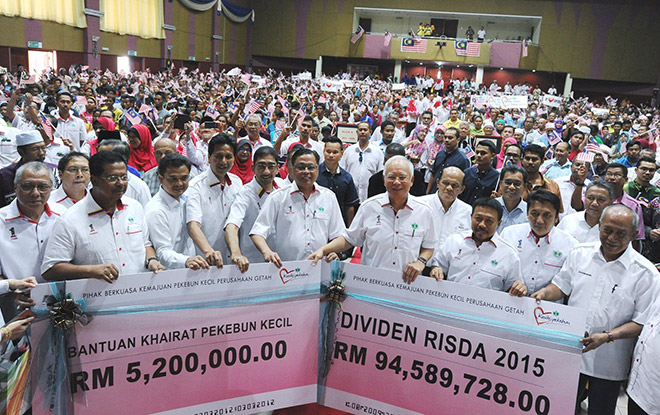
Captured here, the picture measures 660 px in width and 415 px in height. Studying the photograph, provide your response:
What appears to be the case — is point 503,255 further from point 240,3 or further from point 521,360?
point 240,3

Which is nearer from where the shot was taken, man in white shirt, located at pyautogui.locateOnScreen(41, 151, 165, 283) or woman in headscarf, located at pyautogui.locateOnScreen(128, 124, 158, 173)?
man in white shirt, located at pyautogui.locateOnScreen(41, 151, 165, 283)

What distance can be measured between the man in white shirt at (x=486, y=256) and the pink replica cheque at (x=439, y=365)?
1.43 ft

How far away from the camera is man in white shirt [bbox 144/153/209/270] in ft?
10.2

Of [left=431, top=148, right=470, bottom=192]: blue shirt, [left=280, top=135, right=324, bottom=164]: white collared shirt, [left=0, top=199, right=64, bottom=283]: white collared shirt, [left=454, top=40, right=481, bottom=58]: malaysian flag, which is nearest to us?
[left=0, top=199, right=64, bottom=283]: white collared shirt

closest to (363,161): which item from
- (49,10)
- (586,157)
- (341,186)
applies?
(341,186)

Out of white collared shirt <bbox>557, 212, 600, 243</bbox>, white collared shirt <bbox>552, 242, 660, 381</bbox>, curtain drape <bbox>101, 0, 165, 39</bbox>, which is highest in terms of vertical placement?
curtain drape <bbox>101, 0, 165, 39</bbox>

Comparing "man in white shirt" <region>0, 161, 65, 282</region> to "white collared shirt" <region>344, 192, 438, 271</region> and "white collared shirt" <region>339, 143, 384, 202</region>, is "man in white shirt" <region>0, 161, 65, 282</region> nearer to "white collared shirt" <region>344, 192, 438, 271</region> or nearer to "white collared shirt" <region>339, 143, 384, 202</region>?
"white collared shirt" <region>344, 192, 438, 271</region>

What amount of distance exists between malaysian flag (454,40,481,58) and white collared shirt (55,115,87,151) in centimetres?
2890

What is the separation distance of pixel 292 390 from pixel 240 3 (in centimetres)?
3517

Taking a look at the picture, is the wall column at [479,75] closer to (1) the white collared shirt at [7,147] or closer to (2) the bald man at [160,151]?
(1) the white collared shirt at [7,147]

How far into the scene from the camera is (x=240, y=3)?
33750 millimetres

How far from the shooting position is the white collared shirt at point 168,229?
302 centimetres

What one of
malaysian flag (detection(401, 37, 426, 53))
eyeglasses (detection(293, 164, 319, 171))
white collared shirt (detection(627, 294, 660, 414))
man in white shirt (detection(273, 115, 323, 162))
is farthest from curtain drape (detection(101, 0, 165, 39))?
white collared shirt (detection(627, 294, 660, 414))

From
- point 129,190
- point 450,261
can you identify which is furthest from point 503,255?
point 129,190
